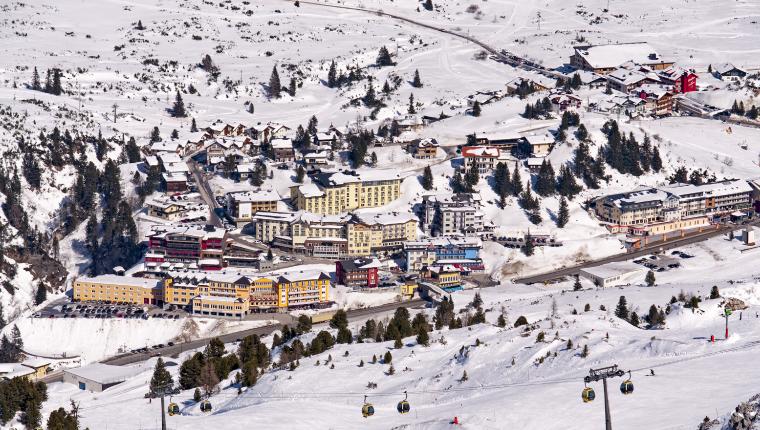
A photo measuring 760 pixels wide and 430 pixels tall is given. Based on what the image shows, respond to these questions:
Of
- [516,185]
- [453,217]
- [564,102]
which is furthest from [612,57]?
[453,217]

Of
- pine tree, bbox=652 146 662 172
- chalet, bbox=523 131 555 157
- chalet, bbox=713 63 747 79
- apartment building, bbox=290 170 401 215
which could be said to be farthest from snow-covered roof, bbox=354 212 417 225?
chalet, bbox=713 63 747 79

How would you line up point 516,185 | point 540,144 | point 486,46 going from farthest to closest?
1. point 486,46
2. point 540,144
3. point 516,185

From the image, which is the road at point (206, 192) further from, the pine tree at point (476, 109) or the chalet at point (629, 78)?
the chalet at point (629, 78)

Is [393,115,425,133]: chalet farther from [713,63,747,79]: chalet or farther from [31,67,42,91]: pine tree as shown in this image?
[31,67,42,91]: pine tree

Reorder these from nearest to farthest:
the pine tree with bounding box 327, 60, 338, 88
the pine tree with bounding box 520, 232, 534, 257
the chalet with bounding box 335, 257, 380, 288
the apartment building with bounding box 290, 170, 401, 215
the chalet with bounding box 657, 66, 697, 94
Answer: the chalet with bounding box 335, 257, 380, 288 < the pine tree with bounding box 520, 232, 534, 257 < the apartment building with bounding box 290, 170, 401, 215 < the chalet with bounding box 657, 66, 697, 94 < the pine tree with bounding box 327, 60, 338, 88

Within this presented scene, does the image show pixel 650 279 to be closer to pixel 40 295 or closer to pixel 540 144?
pixel 540 144

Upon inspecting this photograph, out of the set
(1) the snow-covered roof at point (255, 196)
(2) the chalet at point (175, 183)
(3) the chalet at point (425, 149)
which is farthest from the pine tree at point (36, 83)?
(3) the chalet at point (425, 149)

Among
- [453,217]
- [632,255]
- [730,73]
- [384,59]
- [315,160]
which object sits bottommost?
[632,255]
